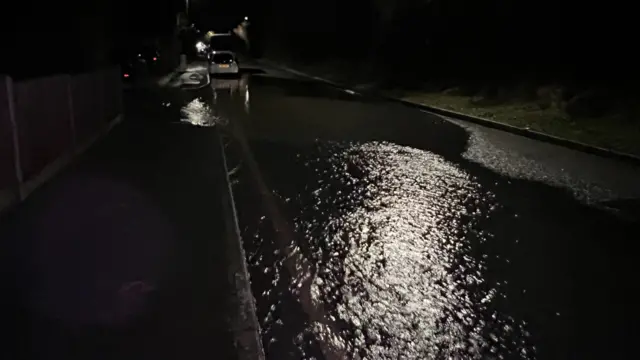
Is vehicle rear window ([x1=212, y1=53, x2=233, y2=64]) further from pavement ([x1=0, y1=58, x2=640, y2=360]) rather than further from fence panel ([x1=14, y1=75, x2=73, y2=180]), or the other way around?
fence panel ([x1=14, y1=75, x2=73, y2=180])

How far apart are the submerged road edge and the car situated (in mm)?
34270

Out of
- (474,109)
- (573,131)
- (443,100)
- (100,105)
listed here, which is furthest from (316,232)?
(443,100)

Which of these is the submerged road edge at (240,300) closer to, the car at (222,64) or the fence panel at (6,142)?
the fence panel at (6,142)

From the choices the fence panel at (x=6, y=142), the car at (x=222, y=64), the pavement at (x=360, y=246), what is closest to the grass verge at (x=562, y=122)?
the pavement at (x=360, y=246)

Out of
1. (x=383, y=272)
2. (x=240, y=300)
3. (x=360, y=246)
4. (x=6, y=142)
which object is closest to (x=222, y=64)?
(x=6, y=142)

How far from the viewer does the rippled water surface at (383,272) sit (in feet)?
16.9

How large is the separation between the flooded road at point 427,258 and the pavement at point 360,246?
0.8 inches

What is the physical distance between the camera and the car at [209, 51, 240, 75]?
4197 centimetres

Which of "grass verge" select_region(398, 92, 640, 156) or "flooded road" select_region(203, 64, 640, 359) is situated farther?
"grass verge" select_region(398, 92, 640, 156)

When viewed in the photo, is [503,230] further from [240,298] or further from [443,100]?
[443,100]

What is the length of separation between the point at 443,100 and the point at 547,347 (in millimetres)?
21129

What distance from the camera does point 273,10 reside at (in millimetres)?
82062

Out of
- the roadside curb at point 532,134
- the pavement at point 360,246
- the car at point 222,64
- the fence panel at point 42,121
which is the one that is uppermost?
the fence panel at point 42,121

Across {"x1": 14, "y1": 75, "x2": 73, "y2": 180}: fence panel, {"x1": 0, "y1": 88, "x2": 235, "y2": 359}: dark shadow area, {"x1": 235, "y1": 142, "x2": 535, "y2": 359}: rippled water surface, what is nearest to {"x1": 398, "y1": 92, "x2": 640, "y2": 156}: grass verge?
{"x1": 235, "y1": 142, "x2": 535, "y2": 359}: rippled water surface
